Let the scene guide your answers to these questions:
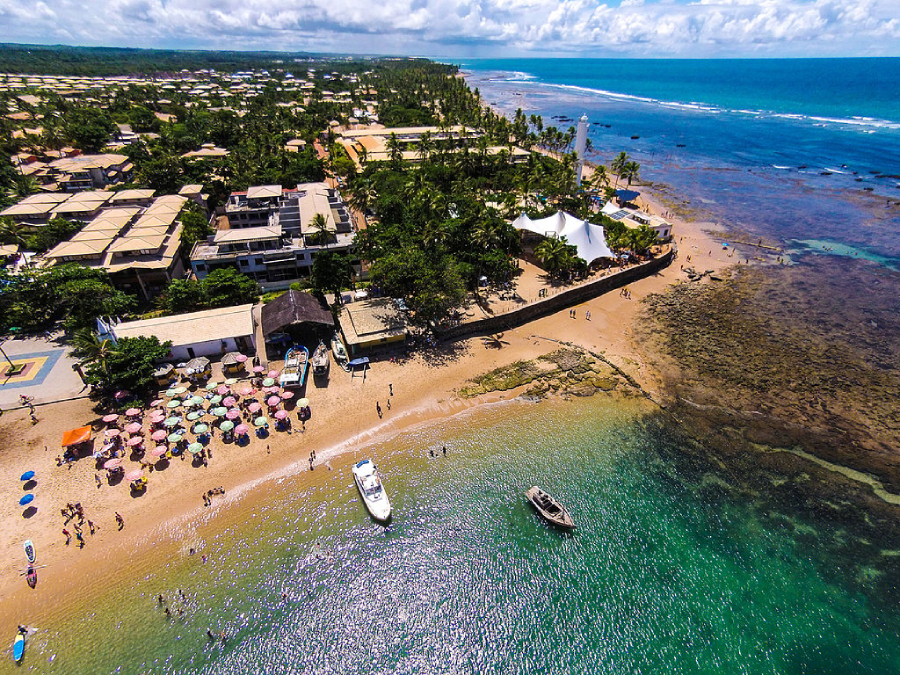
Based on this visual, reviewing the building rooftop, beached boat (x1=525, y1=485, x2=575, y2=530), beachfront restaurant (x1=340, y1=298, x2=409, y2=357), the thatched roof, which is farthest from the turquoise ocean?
the building rooftop

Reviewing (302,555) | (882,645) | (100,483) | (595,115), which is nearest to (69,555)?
(100,483)

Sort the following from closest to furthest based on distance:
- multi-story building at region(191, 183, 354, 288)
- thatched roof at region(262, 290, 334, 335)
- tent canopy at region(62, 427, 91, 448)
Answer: tent canopy at region(62, 427, 91, 448) → thatched roof at region(262, 290, 334, 335) → multi-story building at region(191, 183, 354, 288)

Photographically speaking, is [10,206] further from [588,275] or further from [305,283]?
[588,275]

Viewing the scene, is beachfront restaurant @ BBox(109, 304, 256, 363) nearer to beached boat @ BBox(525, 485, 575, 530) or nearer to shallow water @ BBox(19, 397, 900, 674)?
shallow water @ BBox(19, 397, 900, 674)

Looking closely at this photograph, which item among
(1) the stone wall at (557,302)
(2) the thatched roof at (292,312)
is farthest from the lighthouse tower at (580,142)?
(2) the thatched roof at (292,312)

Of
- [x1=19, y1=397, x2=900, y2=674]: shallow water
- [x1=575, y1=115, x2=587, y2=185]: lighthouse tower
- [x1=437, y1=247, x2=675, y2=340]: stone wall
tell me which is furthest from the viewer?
[x1=575, y1=115, x2=587, y2=185]: lighthouse tower

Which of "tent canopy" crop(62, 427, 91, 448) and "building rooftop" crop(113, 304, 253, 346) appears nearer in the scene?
"tent canopy" crop(62, 427, 91, 448)

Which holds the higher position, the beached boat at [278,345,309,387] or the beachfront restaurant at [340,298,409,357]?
the beachfront restaurant at [340,298,409,357]

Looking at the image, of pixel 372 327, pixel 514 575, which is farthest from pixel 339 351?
pixel 514 575
